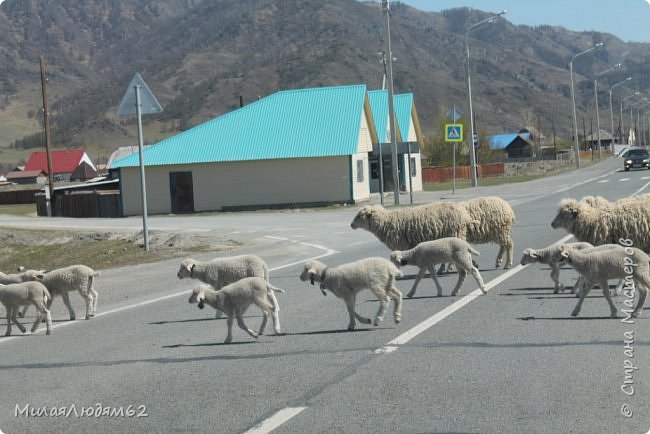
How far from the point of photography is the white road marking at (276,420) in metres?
6.44

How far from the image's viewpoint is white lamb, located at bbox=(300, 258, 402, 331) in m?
→ 9.58

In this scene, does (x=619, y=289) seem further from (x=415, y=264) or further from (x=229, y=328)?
(x=229, y=328)

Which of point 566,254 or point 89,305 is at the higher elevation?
point 566,254

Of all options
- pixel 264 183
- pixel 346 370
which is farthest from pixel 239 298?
pixel 264 183

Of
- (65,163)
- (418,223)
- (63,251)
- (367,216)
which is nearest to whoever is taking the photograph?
(418,223)

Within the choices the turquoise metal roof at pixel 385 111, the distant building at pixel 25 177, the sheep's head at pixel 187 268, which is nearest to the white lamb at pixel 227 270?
the sheep's head at pixel 187 268

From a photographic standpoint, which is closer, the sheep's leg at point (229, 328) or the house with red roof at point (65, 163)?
the sheep's leg at point (229, 328)

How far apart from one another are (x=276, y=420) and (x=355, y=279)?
3.12 meters

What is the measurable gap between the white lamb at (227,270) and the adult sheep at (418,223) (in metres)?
3.76

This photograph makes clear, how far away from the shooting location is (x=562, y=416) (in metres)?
6.42

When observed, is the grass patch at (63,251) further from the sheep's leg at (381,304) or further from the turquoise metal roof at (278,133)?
the turquoise metal roof at (278,133)

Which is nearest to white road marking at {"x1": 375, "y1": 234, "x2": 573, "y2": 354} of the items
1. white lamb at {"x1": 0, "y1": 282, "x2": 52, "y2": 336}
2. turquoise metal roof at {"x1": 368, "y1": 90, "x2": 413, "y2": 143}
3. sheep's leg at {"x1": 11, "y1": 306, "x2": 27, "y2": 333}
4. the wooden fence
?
white lamb at {"x1": 0, "y1": 282, "x2": 52, "y2": 336}

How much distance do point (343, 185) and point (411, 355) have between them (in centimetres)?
3759

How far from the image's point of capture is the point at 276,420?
665 cm
